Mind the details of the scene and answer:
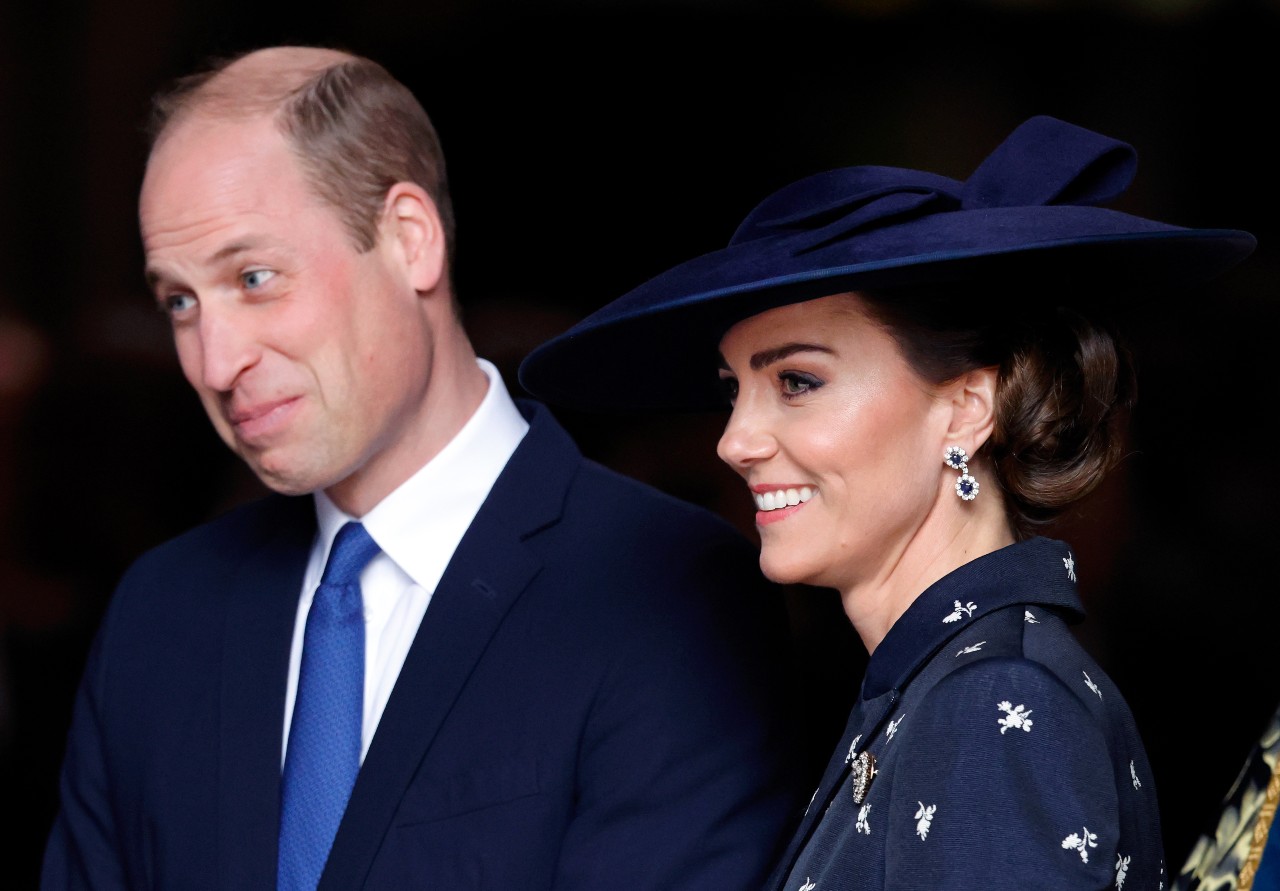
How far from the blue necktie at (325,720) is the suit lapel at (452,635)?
0.19 ft

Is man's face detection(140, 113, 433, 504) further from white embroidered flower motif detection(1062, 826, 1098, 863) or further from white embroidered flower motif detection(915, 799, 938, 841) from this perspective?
white embroidered flower motif detection(1062, 826, 1098, 863)

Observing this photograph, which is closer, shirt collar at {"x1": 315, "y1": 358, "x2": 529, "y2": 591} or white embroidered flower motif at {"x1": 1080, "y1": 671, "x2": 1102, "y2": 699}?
white embroidered flower motif at {"x1": 1080, "y1": 671, "x2": 1102, "y2": 699}

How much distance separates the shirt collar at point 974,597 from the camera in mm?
1416

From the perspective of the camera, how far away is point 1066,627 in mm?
1425

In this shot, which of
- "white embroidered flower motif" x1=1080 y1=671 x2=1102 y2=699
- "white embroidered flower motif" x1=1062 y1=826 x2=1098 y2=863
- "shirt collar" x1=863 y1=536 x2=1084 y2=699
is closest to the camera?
"white embroidered flower motif" x1=1062 y1=826 x2=1098 y2=863

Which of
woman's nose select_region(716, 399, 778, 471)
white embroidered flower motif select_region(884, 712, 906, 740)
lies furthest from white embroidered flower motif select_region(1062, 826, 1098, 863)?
woman's nose select_region(716, 399, 778, 471)

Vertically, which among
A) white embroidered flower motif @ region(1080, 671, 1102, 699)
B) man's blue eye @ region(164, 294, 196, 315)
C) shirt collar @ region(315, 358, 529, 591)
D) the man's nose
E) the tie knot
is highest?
man's blue eye @ region(164, 294, 196, 315)

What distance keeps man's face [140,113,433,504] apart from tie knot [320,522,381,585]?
80mm

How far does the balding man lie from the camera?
5.53 ft

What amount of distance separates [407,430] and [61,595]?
1.52 meters

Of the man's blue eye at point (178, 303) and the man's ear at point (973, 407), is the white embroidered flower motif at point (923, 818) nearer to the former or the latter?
the man's ear at point (973, 407)

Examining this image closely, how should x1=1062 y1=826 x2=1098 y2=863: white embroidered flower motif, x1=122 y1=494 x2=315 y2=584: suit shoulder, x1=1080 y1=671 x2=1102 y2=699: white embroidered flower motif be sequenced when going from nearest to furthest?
x1=1062 y1=826 x2=1098 y2=863: white embroidered flower motif → x1=1080 y1=671 x2=1102 y2=699: white embroidered flower motif → x1=122 y1=494 x2=315 y2=584: suit shoulder

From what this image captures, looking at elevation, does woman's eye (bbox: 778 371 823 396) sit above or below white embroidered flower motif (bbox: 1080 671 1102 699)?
above

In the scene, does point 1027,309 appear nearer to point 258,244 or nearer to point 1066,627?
point 1066,627
